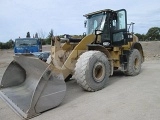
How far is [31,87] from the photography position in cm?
575

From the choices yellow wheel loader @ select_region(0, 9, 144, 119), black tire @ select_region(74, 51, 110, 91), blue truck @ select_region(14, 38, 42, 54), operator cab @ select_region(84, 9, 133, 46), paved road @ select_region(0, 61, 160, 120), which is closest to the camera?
paved road @ select_region(0, 61, 160, 120)

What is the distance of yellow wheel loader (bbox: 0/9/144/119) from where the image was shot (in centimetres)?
456

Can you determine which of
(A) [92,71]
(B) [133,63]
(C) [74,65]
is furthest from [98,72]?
(B) [133,63]

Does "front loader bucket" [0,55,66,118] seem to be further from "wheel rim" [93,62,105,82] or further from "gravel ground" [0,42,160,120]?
"wheel rim" [93,62,105,82]

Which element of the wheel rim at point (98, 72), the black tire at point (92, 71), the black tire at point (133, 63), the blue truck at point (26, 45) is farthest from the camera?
the blue truck at point (26, 45)

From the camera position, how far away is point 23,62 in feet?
19.4

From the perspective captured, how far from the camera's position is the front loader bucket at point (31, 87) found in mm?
4305

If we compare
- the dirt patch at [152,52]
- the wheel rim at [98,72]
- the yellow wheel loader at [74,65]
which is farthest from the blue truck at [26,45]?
the wheel rim at [98,72]

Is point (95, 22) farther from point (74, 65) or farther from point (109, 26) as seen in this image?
point (74, 65)

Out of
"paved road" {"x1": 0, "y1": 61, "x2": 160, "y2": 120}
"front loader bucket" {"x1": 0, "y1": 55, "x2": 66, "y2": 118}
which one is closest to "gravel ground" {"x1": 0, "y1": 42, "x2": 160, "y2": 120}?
"paved road" {"x1": 0, "y1": 61, "x2": 160, "y2": 120}

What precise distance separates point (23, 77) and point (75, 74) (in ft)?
5.82

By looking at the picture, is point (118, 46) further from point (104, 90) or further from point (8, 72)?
point (8, 72)

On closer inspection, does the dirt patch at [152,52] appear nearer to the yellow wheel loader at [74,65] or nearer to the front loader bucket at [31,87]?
the yellow wheel loader at [74,65]

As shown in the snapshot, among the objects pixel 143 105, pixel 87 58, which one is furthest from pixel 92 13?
pixel 143 105
